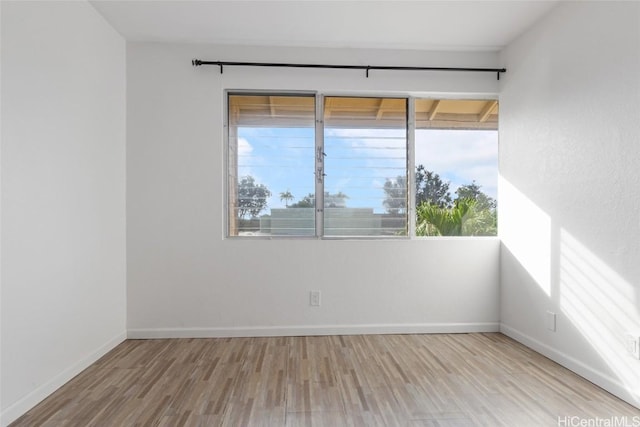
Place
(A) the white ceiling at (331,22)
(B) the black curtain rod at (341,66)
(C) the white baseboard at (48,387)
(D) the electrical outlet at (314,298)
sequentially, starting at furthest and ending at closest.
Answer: (D) the electrical outlet at (314,298), (B) the black curtain rod at (341,66), (A) the white ceiling at (331,22), (C) the white baseboard at (48,387)

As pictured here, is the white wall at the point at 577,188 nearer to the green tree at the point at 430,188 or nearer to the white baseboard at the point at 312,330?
the white baseboard at the point at 312,330

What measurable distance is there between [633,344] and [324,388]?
5.82 feet

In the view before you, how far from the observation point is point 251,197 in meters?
2.99

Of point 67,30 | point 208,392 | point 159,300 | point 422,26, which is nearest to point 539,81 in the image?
point 422,26

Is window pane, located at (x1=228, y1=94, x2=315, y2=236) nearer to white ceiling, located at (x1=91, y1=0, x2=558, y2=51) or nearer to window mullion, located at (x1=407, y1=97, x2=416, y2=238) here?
white ceiling, located at (x1=91, y1=0, x2=558, y2=51)

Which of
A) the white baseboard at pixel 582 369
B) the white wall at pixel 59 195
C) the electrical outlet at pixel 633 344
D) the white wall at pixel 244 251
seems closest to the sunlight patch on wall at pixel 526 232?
the white wall at pixel 244 251

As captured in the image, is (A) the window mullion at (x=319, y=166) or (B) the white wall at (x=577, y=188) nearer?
(B) the white wall at (x=577, y=188)

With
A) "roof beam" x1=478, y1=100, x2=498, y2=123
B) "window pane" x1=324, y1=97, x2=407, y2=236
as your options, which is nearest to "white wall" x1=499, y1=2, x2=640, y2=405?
"roof beam" x1=478, y1=100, x2=498, y2=123

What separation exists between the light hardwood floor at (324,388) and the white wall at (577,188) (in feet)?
0.87

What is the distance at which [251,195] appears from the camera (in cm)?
299

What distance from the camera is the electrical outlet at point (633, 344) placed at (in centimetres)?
180

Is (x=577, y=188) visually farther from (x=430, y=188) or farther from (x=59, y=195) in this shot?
(x=59, y=195)

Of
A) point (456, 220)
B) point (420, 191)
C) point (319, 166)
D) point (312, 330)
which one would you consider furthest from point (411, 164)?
point (312, 330)

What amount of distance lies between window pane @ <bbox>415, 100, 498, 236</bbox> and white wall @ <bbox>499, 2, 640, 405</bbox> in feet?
0.68
